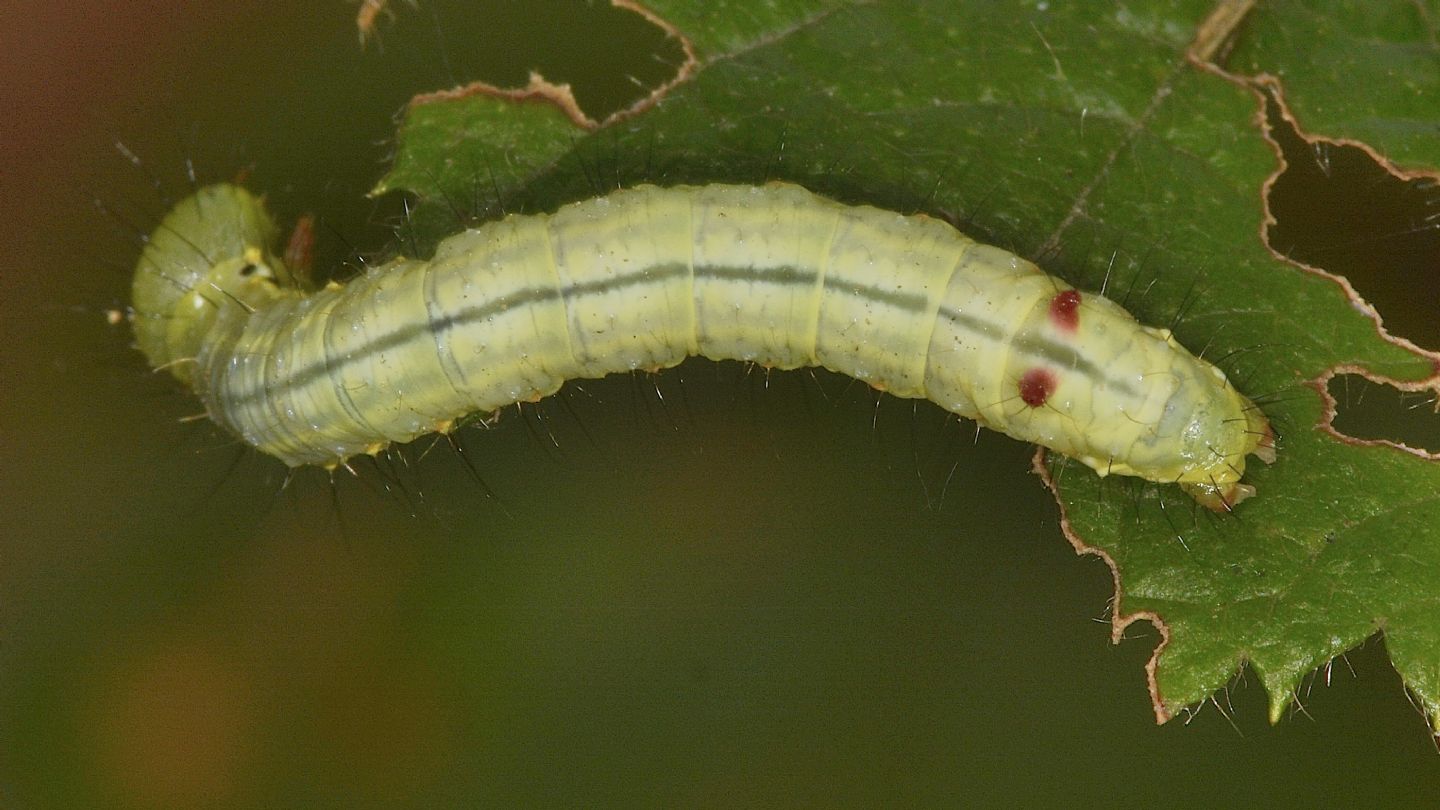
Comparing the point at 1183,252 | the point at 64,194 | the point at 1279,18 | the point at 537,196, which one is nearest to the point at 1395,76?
the point at 1279,18

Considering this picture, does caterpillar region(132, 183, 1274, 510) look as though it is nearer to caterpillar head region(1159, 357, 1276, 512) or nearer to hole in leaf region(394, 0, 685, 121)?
caterpillar head region(1159, 357, 1276, 512)

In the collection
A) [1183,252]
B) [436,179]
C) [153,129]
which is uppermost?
[153,129]

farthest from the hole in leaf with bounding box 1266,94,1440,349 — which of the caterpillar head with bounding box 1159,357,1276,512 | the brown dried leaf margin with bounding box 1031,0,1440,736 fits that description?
the caterpillar head with bounding box 1159,357,1276,512

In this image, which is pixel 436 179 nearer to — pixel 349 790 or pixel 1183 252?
pixel 349 790

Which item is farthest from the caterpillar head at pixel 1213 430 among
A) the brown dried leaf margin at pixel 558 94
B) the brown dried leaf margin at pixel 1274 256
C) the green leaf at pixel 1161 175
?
the brown dried leaf margin at pixel 558 94

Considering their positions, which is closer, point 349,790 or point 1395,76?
point 1395,76

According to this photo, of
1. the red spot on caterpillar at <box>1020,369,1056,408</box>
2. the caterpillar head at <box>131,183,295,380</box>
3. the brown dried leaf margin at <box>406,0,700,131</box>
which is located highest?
the brown dried leaf margin at <box>406,0,700,131</box>

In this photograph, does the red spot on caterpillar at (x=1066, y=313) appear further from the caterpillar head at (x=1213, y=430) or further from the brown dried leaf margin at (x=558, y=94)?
the brown dried leaf margin at (x=558, y=94)

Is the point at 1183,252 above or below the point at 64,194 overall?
below
